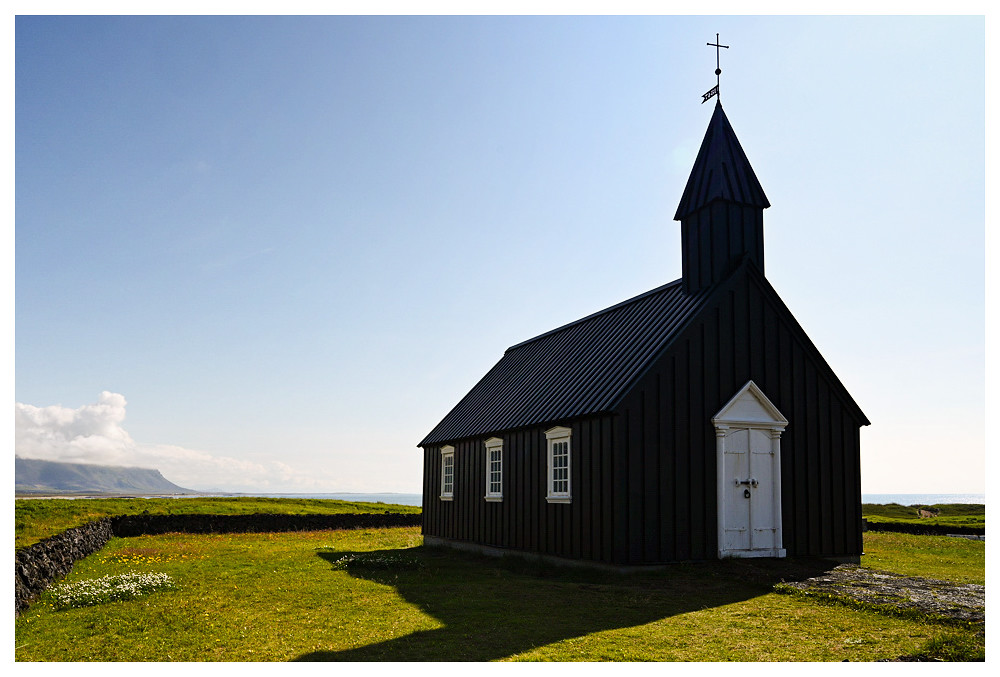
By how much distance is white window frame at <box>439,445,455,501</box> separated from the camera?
25.7m

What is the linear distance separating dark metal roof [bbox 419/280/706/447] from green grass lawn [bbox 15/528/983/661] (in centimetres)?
398

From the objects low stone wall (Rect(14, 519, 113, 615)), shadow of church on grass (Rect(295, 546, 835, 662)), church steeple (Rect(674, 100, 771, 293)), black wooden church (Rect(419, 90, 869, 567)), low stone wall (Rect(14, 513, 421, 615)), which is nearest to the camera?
shadow of church on grass (Rect(295, 546, 835, 662))

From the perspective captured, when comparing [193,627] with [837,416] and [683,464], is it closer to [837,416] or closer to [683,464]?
[683,464]

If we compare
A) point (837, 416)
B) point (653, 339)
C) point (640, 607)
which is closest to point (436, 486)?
point (653, 339)

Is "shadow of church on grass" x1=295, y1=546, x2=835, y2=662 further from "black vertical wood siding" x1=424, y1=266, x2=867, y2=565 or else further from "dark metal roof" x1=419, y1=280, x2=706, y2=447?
"dark metal roof" x1=419, y1=280, x2=706, y2=447

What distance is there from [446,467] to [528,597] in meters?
13.4

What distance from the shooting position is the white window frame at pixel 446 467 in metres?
25.7

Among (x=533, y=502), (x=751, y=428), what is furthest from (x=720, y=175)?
(x=533, y=502)

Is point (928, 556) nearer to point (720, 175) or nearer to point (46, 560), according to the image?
point (720, 175)

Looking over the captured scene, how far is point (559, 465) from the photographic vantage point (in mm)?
18547

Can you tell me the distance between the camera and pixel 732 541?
16.9 metres

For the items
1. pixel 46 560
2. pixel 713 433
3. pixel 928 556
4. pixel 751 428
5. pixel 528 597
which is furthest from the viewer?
pixel 928 556

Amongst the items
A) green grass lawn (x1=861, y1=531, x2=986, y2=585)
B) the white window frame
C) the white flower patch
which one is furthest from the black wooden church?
the white flower patch

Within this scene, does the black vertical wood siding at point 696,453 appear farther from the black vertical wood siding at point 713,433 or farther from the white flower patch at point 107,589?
the white flower patch at point 107,589
